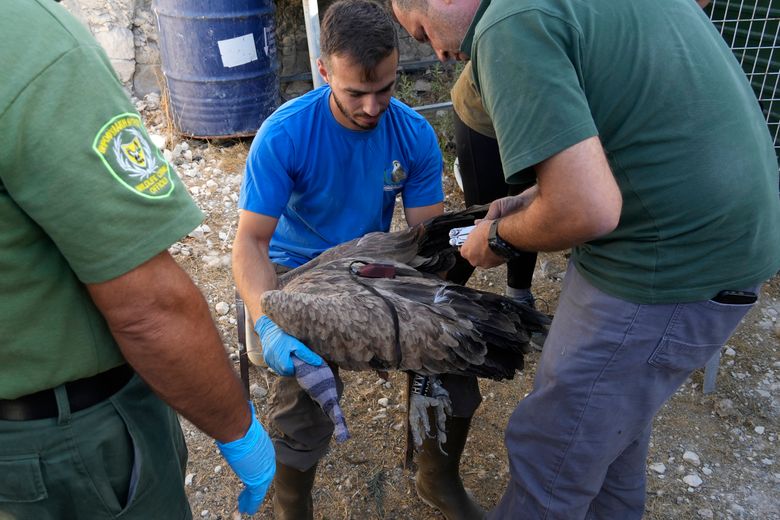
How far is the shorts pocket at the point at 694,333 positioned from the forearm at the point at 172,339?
1208 millimetres

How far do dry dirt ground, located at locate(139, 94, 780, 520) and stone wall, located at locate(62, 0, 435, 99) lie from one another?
3.17 metres

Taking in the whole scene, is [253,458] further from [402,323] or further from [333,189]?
[333,189]

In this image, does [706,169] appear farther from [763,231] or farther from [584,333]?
[584,333]

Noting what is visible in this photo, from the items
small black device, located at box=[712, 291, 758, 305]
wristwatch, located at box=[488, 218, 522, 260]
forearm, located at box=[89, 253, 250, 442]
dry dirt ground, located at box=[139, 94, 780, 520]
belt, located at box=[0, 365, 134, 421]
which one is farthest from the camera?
dry dirt ground, located at box=[139, 94, 780, 520]

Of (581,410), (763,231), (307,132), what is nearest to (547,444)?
(581,410)

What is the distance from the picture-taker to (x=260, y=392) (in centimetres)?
353

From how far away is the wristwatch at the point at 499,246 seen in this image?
2.02 m

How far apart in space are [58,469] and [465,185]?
265 cm

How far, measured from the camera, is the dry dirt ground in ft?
9.70

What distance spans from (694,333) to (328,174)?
147cm

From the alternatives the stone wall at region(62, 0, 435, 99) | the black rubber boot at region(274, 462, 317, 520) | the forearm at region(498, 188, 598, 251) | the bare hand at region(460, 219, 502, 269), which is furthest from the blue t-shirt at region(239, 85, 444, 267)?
the stone wall at region(62, 0, 435, 99)

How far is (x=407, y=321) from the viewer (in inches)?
87.9

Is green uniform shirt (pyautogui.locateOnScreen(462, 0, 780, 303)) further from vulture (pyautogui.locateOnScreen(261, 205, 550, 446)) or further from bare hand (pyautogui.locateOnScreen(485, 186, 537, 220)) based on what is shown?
vulture (pyautogui.locateOnScreen(261, 205, 550, 446))

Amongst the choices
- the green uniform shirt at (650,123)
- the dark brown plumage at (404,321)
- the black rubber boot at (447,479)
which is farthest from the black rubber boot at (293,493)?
the green uniform shirt at (650,123)
